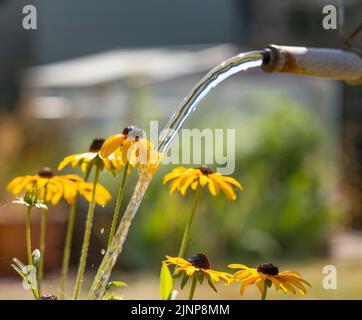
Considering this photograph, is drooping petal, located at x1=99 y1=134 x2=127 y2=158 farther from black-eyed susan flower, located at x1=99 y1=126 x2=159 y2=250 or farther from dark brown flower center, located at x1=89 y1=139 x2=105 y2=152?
dark brown flower center, located at x1=89 y1=139 x2=105 y2=152

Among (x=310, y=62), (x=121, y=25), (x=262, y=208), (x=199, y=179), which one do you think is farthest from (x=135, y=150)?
(x=121, y=25)

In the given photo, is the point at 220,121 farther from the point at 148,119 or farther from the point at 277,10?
the point at 277,10

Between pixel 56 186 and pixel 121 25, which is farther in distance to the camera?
pixel 121 25

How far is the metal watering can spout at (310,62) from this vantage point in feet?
6.20

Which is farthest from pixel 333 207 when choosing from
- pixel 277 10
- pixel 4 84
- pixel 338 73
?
pixel 4 84

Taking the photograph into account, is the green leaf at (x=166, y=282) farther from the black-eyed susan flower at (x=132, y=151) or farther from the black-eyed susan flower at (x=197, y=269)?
the black-eyed susan flower at (x=132, y=151)

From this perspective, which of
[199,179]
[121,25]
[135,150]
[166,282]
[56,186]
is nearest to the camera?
[166,282]

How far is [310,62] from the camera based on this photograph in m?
1.91

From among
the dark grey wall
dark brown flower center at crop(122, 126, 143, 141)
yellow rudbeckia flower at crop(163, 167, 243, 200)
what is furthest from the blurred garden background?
the dark grey wall

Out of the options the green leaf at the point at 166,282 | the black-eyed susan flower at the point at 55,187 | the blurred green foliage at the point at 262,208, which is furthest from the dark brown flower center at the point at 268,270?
the blurred green foliage at the point at 262,208

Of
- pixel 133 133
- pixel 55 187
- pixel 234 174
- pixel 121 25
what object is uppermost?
pixel 121 25

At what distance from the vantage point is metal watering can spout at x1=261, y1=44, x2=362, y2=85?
1.89 m

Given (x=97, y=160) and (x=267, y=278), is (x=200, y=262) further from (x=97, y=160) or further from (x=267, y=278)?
(x=97, y=160)

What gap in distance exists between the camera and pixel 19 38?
19094 mm
